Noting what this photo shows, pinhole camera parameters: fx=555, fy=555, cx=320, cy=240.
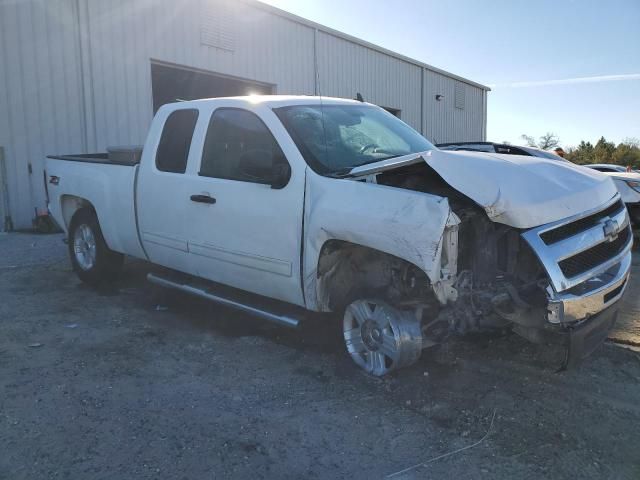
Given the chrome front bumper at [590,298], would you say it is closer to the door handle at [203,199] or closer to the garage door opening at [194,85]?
the door handle at [203,199]

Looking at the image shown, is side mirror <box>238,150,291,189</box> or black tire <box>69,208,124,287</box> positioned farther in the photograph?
black tire <box>69,208,124,287</box>

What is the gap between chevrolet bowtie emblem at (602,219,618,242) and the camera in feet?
11.6

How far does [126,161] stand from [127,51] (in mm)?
6714

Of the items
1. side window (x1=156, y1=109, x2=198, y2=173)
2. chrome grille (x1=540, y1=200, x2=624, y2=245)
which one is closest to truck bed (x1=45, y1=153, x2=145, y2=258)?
side window (x1=156, y1=109, x2=198, y2=173)

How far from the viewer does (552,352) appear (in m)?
4.26

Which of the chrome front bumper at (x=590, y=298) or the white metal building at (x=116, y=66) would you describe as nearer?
the chrome front bumper at (x=590, y=298)

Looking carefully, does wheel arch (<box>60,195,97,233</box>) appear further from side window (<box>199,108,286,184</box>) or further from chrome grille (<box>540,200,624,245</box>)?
chrome grille (<box>540,200,624,245</box>)

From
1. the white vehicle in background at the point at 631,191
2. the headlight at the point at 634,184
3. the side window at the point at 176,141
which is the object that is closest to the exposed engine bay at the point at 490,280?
the side window at the point at 176,141

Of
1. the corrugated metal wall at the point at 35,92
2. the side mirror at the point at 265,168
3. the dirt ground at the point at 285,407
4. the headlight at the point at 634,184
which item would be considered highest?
the corrugated metal wall at the point at 35,92

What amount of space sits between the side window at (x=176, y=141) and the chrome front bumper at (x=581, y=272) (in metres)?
3.08

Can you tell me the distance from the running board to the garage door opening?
8.94 metres

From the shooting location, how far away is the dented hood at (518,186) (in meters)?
3.13

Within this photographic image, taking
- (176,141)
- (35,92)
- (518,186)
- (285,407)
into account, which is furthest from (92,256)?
(35,92)

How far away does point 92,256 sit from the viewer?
6.20 meters
